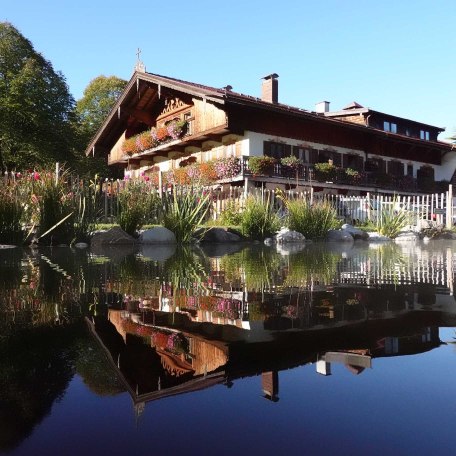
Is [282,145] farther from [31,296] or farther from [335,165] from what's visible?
[31,296]

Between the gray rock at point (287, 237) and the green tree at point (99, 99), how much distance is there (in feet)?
109

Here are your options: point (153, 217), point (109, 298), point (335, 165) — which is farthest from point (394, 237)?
point (109, 298)

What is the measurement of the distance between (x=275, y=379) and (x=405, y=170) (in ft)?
103

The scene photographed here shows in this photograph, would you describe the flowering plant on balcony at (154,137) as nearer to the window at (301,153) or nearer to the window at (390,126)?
the window at (301,153)

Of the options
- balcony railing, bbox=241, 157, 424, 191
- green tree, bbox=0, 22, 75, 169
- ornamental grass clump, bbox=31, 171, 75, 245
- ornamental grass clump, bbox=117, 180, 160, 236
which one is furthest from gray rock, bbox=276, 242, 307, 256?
green tree, bbox=0, 22, 75, 169

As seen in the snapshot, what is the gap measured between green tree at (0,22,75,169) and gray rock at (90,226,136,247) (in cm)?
2367

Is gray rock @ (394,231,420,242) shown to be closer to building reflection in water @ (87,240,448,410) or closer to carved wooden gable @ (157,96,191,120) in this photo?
building reflection in water @ (87,240,448,410)

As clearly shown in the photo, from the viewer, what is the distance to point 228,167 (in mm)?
22594

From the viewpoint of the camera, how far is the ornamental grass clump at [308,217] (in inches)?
546

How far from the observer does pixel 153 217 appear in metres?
11.9

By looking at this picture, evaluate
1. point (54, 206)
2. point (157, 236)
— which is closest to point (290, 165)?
point (157, 236)

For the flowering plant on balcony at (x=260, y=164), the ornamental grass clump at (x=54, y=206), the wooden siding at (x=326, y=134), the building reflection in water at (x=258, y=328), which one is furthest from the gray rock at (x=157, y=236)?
the wooden siding at (x=326, y=134)

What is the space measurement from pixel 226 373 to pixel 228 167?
2115cm

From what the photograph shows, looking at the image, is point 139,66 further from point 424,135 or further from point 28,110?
point 424,135
